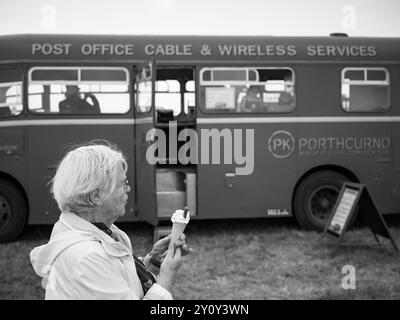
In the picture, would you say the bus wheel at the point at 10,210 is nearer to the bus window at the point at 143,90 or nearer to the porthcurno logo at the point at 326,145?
the bus window at the point at 143,90

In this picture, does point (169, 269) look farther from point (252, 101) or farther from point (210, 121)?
point (252, 101)

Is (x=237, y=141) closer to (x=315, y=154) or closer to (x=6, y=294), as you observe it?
(x=315, y=154)

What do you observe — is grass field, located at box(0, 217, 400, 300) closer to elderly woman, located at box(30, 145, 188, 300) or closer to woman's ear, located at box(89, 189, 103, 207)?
elderly woman, located at box(30, 145, 188, 300)

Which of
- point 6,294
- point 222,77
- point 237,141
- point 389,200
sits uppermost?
point 222,77

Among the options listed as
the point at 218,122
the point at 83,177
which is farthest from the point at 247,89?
the point at 83,177

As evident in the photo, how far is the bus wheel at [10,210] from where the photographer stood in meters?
6.94

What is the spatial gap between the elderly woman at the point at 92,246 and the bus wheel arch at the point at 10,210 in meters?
5.42

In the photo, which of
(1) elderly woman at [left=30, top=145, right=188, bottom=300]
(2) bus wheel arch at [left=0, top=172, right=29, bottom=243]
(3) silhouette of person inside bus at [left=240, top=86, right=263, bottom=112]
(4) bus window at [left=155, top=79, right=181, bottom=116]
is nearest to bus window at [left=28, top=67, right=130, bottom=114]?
(4) bus window at [left=155, top=79, right=181, bottom=116]

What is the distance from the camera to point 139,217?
281 inches

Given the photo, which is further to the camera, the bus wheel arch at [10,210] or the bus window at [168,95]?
the bus window at [168,95]

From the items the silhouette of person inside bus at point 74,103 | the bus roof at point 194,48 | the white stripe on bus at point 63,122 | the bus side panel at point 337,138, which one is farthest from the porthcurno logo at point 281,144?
the silhouette of person inside bus at point 74,103

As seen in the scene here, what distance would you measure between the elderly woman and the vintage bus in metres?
4.69
